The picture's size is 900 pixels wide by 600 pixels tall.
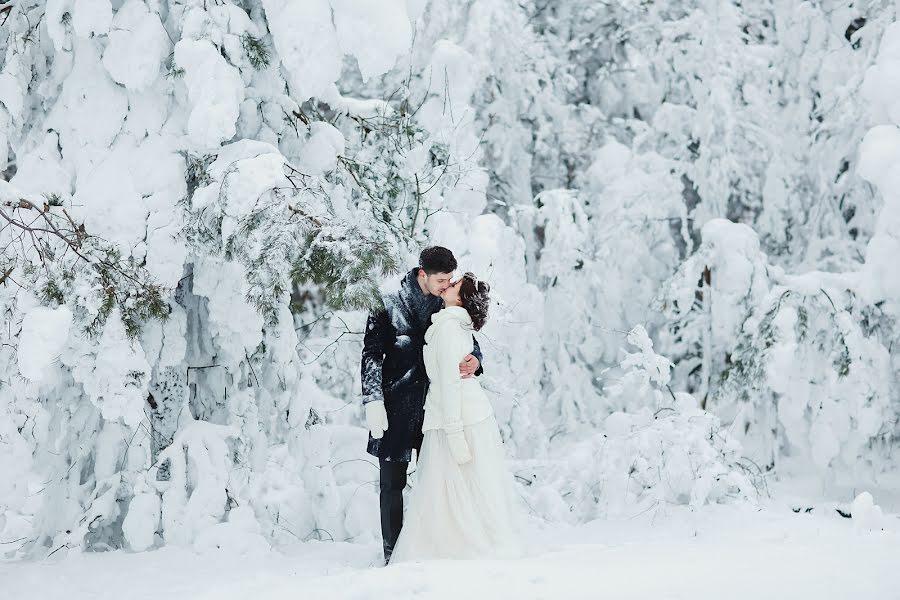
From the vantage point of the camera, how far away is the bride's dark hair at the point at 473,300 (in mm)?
4805

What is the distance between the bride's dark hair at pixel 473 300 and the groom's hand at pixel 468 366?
0.58 feet

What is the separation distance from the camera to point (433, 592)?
13.0 ft

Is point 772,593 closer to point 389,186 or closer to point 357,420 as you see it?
point 389,186

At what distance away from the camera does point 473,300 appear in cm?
482

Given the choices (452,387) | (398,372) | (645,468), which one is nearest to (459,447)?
(452,387)

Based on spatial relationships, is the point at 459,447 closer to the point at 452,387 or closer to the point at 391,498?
the point at 452,387

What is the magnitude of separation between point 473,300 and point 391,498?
3.98 ft

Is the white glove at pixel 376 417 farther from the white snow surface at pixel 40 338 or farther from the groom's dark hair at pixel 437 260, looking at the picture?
the white snow surface at pixel 40 338

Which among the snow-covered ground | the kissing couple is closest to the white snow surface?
the snow-covered ground

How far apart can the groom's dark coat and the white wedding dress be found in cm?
14

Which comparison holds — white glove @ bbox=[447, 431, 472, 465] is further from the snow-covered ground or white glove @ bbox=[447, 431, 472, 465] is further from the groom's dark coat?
the snow-covered ground

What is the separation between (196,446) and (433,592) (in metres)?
2.09

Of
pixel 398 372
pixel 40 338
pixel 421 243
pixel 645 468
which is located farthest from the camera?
pixel 645 468

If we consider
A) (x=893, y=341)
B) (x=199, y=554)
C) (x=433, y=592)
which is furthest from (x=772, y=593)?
A: (x=893, y=341)
